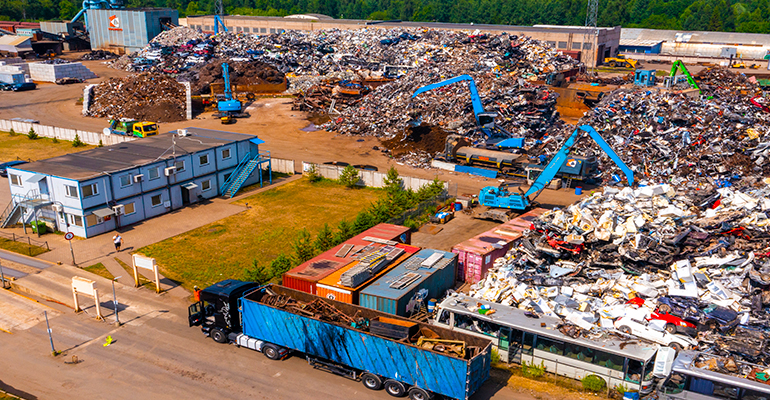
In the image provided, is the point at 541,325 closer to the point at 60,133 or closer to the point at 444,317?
the point at 444,317

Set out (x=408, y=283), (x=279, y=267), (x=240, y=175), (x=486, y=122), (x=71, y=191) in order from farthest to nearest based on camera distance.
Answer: (x=486, y=122) < (x=240, y=175) < (x=71, y=191) < (x=279, y=267) < (x=408, y=283)

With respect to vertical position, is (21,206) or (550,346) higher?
(21,206)

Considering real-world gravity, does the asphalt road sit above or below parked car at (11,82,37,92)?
below

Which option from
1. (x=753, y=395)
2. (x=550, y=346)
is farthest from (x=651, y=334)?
(x=753, y=395)

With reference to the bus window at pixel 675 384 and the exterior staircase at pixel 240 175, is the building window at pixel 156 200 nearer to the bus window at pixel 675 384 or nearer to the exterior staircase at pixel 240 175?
the exterior staircase at pixel 240 175

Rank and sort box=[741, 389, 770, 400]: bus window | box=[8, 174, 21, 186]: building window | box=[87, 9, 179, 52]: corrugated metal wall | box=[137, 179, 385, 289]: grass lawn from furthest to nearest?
box=[87, 9, 179, 52]: corrugated metal wall
box=[8, 174, 21, 186]: building window
box=[137, 179, 385, 289]: grass lawn
box=[741, 389, 770, 400]: bus window

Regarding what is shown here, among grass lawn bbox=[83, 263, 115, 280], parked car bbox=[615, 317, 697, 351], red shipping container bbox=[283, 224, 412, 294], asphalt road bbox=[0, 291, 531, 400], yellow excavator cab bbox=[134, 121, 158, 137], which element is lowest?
asphalt road bbox=[0, 291, 531, 400]

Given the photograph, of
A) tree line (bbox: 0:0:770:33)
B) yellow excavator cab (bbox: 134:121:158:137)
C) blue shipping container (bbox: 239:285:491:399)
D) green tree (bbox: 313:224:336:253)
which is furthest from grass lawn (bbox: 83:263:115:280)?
tree line (bbox: 0:0:770:33)

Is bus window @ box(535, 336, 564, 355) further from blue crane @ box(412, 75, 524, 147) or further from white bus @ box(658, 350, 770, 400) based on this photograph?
blue crane @ box(412, 75, 524, 147)
